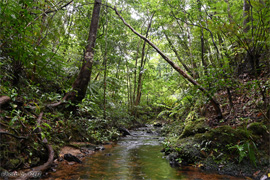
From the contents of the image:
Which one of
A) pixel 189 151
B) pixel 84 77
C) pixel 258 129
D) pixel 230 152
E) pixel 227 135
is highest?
pixel 84 77

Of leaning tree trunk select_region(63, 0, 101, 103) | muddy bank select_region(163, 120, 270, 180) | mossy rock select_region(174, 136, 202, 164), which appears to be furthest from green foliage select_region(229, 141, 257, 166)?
leaning tree trunk select_region(63, 0, 101, 103)

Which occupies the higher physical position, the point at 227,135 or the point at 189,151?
the point at 227,135

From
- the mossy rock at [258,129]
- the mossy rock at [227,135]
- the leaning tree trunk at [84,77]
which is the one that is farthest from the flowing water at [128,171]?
the leaning tree trunk at [84,77]

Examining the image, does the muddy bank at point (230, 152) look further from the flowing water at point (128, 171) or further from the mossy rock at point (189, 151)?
the flowing water at point (128, 171)

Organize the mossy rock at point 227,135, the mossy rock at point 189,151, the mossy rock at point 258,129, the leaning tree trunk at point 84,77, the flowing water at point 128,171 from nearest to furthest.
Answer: the flowing water at point 128,171, the mossy rock at point 258,129, the mossy rock at point 227,135, the mossy rock at point 189,151, the leaning tree trunk at point 84,77

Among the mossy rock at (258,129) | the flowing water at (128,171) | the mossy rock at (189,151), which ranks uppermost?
the mossy rock at (258,129)

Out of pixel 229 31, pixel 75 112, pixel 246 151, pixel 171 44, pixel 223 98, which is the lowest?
pixel 246 151

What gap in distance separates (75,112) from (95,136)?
3.98 ft

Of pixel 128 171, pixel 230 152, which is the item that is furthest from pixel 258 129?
pixel 128 171

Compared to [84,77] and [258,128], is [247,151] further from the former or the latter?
[84,77]

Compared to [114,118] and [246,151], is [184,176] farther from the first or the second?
[114,118]

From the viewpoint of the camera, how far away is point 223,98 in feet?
18.6

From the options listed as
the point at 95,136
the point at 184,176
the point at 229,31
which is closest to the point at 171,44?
the point at 229,31

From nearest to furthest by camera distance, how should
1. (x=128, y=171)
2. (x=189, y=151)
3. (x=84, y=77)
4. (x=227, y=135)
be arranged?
(x=128, y=171) → (x=227, y=135) → (x=189, y=151) → (x=84, y=77)
